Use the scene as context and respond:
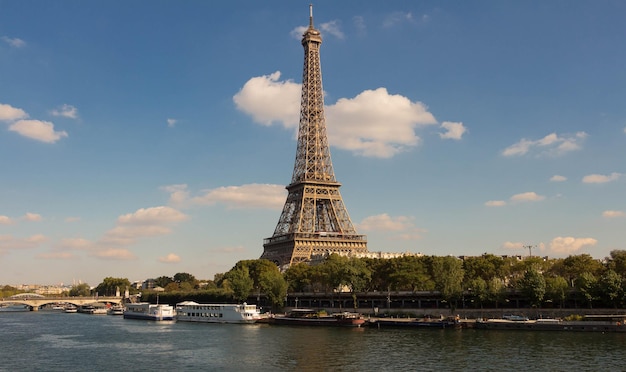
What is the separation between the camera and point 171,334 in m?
87.1

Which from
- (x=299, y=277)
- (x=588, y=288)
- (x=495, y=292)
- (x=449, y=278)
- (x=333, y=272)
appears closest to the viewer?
(x=588, y=288)

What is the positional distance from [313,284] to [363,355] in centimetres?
7063

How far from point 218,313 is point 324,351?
55178 mm

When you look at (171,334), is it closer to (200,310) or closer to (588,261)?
(200,310)

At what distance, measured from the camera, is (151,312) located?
124 metres

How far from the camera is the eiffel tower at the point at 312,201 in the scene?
141 m

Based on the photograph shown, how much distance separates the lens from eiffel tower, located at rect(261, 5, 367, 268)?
462ft

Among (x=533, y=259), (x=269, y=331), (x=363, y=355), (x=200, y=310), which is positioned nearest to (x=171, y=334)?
(x=269, y=331)

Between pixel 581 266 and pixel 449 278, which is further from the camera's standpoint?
pixel 581 266

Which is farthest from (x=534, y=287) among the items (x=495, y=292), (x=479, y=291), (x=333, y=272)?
(x=333, y=272)

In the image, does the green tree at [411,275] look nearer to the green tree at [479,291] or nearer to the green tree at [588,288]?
the green tree at [479,291]

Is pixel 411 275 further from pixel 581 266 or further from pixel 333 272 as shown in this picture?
pixel 581 266

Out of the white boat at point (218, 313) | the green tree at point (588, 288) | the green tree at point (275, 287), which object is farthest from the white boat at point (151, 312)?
the green tree at point (588, 288)

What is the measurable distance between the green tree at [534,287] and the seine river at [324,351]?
47.7 feet
